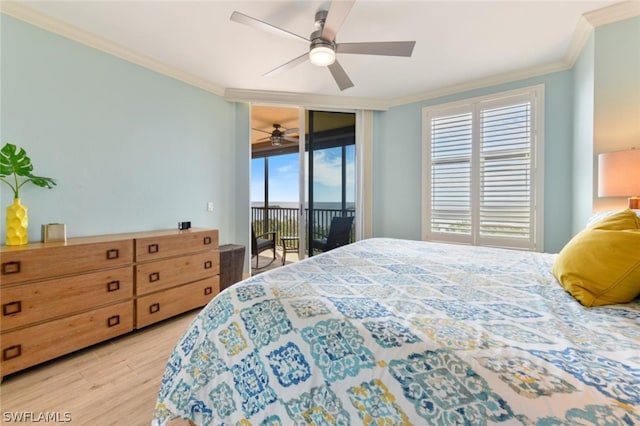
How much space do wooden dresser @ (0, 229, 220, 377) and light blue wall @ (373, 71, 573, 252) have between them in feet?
8.78

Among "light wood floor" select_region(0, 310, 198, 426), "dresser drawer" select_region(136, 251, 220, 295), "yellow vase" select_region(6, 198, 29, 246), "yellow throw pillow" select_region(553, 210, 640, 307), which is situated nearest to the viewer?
"yellow throw pillow" select_region(553, 210, 640, 307)

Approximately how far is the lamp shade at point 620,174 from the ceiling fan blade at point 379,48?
1.62 metres

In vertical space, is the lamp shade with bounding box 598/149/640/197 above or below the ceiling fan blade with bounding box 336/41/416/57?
below

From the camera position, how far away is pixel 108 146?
2596 mm

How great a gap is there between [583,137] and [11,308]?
4.64 m

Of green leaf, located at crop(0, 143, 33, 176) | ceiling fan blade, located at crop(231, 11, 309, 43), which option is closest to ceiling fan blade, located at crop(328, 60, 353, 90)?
ceiling fan blade, located at crop(231, 11, 309, 43)

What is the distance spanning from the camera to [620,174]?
188 centimetres

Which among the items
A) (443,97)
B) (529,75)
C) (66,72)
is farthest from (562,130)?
(66,72)

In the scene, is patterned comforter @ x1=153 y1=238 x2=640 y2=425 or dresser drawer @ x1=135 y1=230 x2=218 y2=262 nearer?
patterned comforter @ x1=153 y1=238 x2=640 y2=425

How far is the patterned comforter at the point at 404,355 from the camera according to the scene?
0.65 m

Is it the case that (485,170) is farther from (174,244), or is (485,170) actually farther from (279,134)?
(279,134)

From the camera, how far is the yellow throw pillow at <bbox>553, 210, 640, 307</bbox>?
1038 mm

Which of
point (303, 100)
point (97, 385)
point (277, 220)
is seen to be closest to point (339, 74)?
Answer: point (303, 100)

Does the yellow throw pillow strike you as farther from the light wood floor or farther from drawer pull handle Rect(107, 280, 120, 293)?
drawer pull handle Rect(107, 280, 120, 293)
